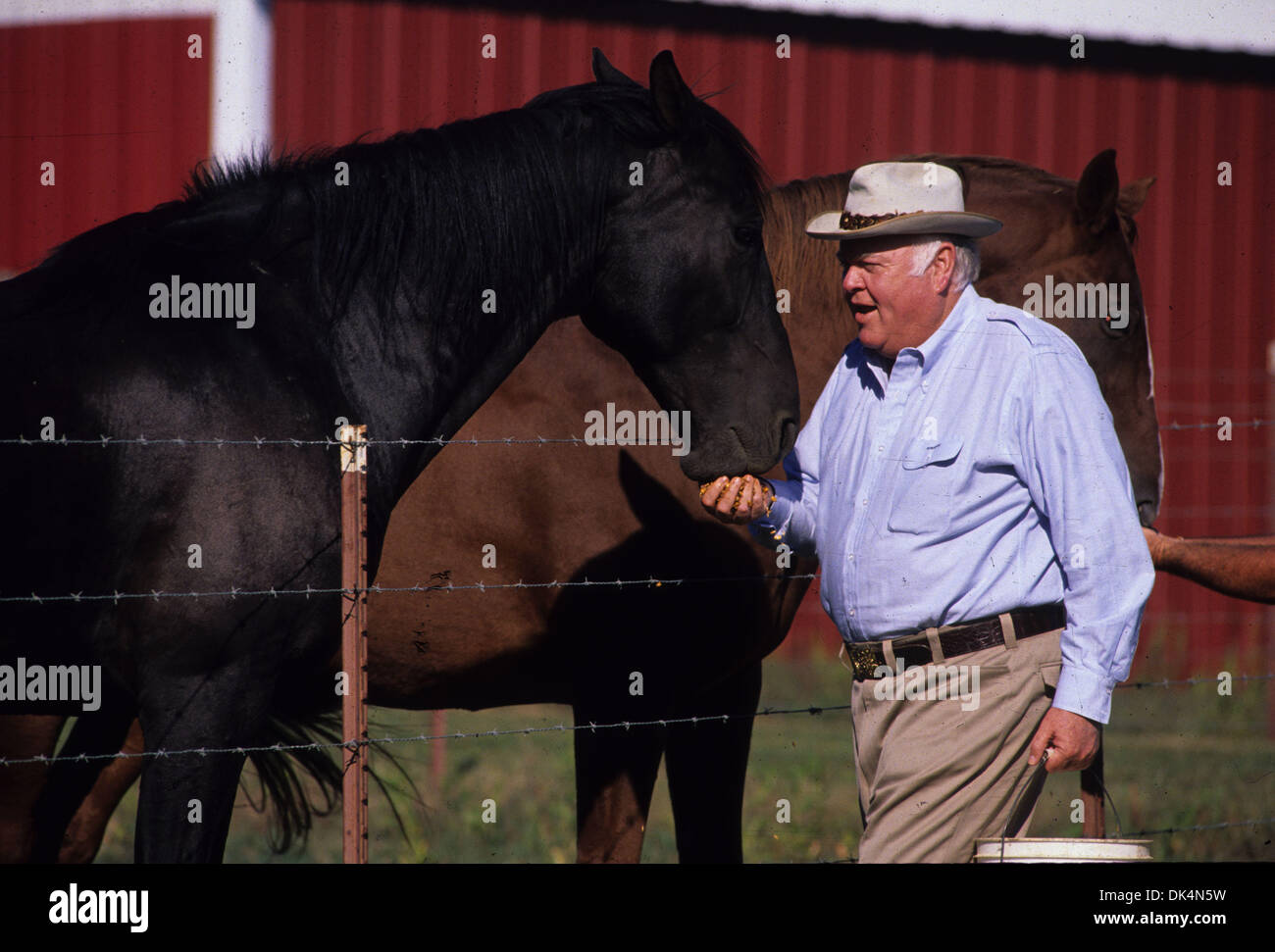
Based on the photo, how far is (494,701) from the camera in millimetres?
4441

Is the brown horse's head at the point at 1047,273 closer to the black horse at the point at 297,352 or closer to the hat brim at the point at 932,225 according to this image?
the black horse at the point at 297,352

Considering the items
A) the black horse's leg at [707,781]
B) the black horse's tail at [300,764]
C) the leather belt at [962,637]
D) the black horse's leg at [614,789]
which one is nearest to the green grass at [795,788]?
the black horse's tail at [300,764]

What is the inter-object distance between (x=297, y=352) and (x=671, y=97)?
1.10m

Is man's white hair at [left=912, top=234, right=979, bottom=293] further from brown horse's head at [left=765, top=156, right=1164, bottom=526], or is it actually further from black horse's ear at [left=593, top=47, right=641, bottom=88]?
brown horse's head at [left=765, top=156, right=1164, bottom=526]

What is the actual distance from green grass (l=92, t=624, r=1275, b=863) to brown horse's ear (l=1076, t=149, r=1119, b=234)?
2.54m

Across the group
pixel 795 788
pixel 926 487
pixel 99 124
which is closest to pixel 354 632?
pixel 926 487

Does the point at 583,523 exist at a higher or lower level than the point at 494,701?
higher

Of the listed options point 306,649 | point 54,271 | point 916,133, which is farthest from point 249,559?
point 916,133

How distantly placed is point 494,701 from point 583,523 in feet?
2.29

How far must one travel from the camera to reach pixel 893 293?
284 cm

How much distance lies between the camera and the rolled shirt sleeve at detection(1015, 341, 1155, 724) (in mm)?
2566

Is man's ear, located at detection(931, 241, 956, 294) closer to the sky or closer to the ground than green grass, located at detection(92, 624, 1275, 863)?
closer to the sky

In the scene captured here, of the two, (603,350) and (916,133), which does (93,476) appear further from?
(916,133)

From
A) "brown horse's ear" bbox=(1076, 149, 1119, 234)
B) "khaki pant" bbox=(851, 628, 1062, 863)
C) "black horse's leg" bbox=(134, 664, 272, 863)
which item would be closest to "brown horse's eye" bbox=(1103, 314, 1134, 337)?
"brown horse's ear" bbox=(1076, 149, 1119, 234)
